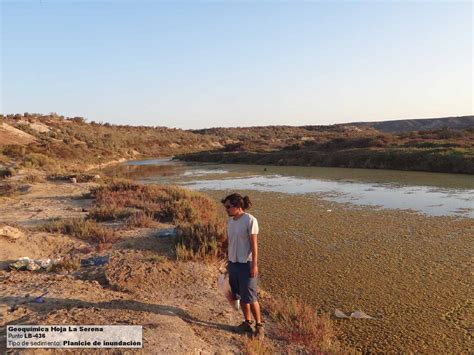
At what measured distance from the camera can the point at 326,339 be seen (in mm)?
4648

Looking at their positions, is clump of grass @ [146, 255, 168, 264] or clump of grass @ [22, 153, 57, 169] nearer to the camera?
clump of grass @ [146, 255, 168, 264]

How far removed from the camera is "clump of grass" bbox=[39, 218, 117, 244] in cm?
817

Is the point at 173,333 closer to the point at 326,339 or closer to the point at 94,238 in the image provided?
the point at 326,339

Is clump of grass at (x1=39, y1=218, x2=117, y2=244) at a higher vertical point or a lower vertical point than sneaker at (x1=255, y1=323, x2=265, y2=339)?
higher

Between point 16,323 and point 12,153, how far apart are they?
28.7 meters

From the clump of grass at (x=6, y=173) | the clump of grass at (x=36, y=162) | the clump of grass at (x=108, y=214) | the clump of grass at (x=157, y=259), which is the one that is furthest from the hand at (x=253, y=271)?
the clump of grass at (x=36, y=162)

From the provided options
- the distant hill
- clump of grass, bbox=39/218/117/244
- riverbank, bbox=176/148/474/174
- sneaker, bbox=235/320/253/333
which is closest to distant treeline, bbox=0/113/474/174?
riverbank, bbox=176/148/474/174

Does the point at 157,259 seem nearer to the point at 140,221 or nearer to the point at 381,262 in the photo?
the point at 140,221

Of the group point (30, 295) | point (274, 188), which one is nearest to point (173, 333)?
point (30, 295)

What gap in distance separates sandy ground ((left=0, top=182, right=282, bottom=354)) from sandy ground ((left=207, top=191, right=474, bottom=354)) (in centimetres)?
146

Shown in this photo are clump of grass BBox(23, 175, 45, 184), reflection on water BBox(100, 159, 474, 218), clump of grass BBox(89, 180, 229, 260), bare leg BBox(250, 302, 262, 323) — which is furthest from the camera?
clump of grass BBox(23, 175, 45, 184)

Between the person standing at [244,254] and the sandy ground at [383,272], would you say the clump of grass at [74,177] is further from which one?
the person standing at [244,254]

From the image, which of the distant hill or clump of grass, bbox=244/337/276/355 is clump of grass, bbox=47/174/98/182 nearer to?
clump of grass, bbox=244/337/276/355

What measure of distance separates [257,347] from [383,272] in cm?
359
